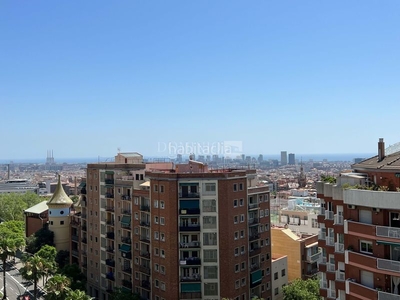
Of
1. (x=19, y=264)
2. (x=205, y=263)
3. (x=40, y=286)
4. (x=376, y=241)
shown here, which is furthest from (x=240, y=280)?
(x=19, y=264)

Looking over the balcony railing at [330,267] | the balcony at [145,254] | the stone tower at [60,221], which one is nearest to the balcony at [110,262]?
the balcony at [145,254]

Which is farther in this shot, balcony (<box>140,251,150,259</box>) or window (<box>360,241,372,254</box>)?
balcony (<box>140,251,150,259</box>)

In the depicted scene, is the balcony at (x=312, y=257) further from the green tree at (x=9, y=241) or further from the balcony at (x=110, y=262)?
the green tree at (x=9, y=241)

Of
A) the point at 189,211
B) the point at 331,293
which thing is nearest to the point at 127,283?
the point at 189,211

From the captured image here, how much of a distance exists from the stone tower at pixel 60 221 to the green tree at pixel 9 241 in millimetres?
7285

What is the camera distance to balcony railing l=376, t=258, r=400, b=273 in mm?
22531

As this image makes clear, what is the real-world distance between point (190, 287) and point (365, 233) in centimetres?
2886

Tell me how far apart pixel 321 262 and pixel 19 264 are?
73.0m

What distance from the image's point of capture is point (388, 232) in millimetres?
23016

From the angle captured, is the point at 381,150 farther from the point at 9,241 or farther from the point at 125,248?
the point at 9,241

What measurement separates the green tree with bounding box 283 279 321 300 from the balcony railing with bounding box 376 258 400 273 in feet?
88.3

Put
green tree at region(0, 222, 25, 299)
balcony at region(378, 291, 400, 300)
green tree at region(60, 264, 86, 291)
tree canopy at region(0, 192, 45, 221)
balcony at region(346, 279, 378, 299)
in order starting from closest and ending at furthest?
balcony at region(378, 291, 400, 300)
balcony at region(346, 279, 378, 299)
green tree at region(0, 222, 25, 299)
green tree at region(60, 264, 86, 291)
tree canopy at region(0, 192, 45, 221)

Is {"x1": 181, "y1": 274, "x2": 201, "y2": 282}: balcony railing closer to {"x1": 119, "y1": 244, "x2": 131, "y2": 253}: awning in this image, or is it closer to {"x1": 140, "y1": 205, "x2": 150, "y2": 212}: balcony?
{"x1": 140, "y1": 205, "x2": 150, "y2": 212}: balcony

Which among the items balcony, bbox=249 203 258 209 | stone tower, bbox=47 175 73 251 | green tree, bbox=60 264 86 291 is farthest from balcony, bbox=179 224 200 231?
stone tower, bbox=47 175 73 251
